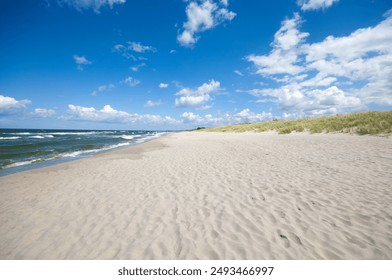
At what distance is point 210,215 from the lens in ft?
15.6

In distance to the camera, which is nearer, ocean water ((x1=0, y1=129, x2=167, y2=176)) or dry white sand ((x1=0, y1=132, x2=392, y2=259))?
dry white sand ((x1=0, y1=132, x2=392, y2=259))

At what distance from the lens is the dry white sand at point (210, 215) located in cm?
357

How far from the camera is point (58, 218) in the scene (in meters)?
4.98

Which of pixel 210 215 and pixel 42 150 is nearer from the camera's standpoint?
pixel 210 215

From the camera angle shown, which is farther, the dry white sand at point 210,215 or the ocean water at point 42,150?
the ocean water at point 42,150

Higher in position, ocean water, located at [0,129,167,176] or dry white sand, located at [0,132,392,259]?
dry white sand, located at [0,132,392,259]

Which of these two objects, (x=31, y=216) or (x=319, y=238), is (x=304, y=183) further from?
(x=31, y=216)

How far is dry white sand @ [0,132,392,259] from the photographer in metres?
3.57

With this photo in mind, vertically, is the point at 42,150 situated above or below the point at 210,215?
below

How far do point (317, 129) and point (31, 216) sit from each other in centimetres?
2536

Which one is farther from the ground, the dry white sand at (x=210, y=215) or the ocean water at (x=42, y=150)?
the dry white sand at (x=210, y=215)

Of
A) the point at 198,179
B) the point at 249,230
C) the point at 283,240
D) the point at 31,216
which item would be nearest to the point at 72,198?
the point at 31,216
